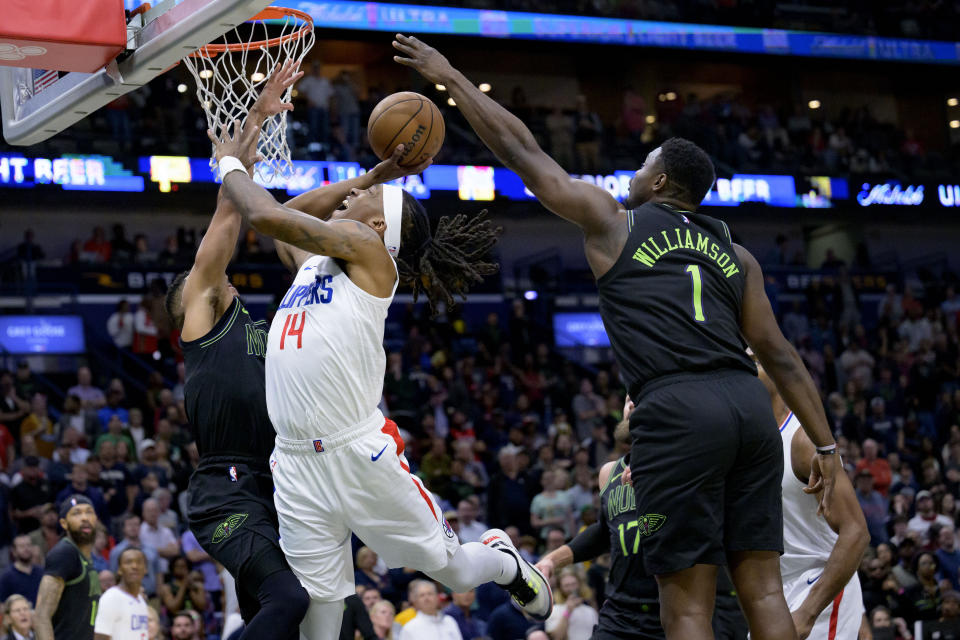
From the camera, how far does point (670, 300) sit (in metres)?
4.23

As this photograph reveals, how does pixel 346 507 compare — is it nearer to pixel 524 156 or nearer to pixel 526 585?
pixel 526 585

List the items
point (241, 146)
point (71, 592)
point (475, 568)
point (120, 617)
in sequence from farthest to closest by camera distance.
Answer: point (120, 617)
point (71, 592)
point (241, 146)
point (475, 568)

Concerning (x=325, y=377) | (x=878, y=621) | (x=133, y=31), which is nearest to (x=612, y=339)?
(x=325, y=377)

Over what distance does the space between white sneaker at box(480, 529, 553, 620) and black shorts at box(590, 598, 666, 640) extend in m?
0.30

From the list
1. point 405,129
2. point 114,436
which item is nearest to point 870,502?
point 114,436

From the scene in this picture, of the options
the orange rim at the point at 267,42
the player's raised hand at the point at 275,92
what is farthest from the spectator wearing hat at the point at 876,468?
the player's raised hand at the point at 275,92

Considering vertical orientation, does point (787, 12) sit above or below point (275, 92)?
above

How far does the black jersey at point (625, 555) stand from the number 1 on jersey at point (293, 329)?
165cm

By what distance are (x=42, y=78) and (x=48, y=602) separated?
130 inches

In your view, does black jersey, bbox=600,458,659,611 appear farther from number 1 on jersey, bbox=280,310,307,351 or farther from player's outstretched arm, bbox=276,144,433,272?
player's outstretched arm, bbox=276,144,433,272

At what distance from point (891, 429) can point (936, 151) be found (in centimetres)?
1335

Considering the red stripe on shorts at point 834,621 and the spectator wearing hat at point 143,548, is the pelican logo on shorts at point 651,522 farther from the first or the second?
the spectator wearing hat at point 143,548

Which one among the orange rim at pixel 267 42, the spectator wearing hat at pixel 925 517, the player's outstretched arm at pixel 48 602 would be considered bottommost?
the spectator wearing hat at pixel 925 517

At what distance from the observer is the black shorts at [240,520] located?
504 cm
